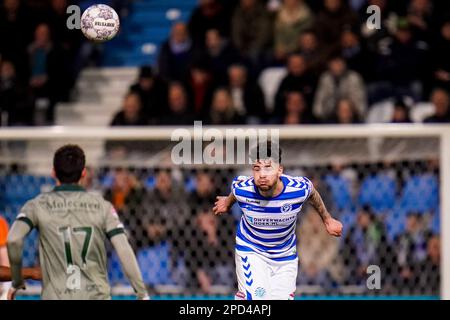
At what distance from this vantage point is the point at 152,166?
13414 mm

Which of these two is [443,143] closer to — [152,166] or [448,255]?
[448,255]

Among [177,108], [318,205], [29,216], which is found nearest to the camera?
[29,216]

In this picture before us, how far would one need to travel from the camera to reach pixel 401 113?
544 inches

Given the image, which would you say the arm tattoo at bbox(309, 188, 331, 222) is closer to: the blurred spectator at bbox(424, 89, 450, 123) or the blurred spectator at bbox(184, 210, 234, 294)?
the blurred spectator at bbox(184, 210, 234, 294)

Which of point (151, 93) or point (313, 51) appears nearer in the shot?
point (151, 93)

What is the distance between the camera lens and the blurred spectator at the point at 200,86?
48.1ft

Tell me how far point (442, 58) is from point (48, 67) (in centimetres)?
494

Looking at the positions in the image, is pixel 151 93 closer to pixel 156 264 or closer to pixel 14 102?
pixel 14 102

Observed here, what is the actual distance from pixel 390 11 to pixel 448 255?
423 centimetres

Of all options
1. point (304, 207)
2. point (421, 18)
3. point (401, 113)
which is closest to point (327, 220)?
point (304, 207)

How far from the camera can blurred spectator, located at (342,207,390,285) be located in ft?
43.1

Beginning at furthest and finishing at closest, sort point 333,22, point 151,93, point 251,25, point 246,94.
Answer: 1. point 251,25
2. point 333,22
3. point 151,93
4. point 246,94

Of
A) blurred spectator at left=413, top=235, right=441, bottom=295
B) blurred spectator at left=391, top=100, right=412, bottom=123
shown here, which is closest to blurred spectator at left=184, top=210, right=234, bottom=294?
blurred spectator at left=413, top=235, right=441, bottom=295

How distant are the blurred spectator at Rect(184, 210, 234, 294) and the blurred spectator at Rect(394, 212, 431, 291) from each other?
5.82ft
